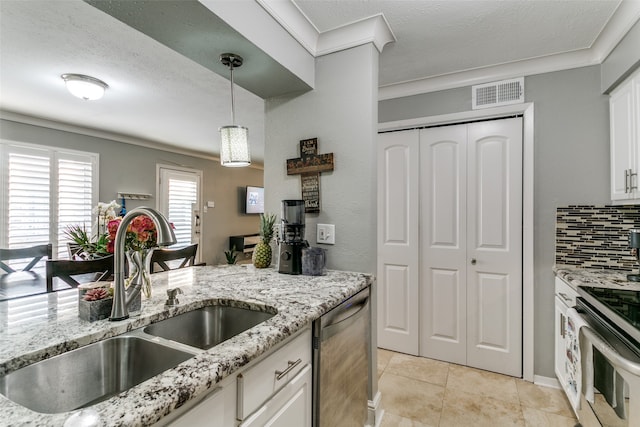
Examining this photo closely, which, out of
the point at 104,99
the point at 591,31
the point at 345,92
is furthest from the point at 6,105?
the point at 591,31

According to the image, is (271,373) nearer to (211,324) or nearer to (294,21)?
(211,324)

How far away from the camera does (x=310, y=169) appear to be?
1.95m

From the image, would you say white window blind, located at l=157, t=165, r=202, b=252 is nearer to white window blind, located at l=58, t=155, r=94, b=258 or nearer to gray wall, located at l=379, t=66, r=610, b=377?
white window blind, located at l=58, t=155, r=94, b=258

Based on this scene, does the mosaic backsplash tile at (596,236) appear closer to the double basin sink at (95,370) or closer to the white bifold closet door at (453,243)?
the white bifold closet door at (453,243)

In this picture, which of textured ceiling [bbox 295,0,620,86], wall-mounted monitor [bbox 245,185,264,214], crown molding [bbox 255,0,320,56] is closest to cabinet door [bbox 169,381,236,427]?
crown molding [bbox 255,0,320,56]

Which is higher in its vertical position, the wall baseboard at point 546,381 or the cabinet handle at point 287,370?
the cabinet handle at point 287,370

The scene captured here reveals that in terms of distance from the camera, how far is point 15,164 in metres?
3.59

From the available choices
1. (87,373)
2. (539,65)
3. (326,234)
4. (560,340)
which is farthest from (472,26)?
(87,373)

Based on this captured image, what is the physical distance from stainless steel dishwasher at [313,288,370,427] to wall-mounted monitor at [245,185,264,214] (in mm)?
5765

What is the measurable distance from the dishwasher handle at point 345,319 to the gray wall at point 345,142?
0.23 meters

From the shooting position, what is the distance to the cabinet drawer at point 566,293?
182 centimetres

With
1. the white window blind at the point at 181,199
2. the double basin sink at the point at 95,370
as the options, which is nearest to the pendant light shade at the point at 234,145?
the double basin sink at the point at 95,370

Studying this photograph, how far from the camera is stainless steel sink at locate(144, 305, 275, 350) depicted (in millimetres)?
1229

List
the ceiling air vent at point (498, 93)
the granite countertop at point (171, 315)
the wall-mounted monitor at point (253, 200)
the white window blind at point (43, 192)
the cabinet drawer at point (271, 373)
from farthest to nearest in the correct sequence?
the wall-mounted monitor at point (253, 200)
the white window blind at point (43, 192)
the ceiling air vent at point (498, 93)
the cabinet drawer at point (271, 373)
the granite countertop at point (171, 315)
